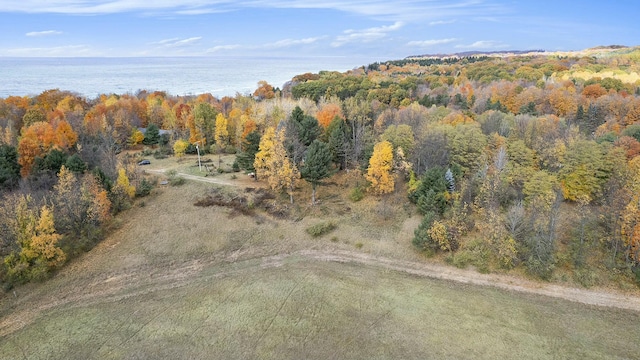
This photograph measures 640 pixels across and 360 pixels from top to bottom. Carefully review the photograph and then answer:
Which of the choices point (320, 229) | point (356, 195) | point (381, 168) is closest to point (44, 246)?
point (320, 229)

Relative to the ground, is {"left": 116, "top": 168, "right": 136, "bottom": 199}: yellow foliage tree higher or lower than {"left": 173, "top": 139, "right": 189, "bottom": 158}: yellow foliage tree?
lower

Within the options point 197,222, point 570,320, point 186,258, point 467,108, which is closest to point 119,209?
point 197,222

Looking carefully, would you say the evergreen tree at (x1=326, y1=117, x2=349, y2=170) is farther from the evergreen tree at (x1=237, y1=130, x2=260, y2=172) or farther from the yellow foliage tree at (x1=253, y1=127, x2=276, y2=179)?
the evergreen tree at (x1=237, y1=130, x2=260, y2=172)

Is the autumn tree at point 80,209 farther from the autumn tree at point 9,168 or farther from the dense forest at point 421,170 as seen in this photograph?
the autumn tree at point 9,168

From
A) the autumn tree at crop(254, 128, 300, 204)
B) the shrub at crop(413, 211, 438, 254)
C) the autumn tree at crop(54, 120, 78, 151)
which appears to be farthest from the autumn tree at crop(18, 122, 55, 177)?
the shrub at crop(413, 211, 438, 254)

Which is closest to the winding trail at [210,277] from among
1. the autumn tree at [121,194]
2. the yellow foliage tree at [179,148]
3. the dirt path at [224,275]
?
the dirt path at [224,275]

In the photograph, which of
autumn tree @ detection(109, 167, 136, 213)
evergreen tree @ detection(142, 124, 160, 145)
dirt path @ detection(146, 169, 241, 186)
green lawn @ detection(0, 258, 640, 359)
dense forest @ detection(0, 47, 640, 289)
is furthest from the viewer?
evergreen tree @ detection(142, 124, 160, 145)
